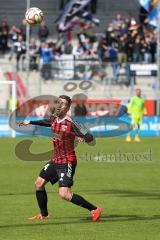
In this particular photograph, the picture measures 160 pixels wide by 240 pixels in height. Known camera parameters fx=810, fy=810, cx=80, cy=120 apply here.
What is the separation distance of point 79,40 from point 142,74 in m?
3.88

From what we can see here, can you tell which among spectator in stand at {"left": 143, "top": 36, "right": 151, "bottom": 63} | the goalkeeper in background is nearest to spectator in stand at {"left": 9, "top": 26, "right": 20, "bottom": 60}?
spectator in stand at {"left": 143, "top": 36, "right": 151, "bottom": 63}

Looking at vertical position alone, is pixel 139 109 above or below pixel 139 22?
below

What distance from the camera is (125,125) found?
121 feet

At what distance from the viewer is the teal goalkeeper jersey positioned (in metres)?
33.8

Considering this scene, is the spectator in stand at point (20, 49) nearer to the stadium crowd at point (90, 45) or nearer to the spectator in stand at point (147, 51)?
the stadium crowd at point (90, 45)

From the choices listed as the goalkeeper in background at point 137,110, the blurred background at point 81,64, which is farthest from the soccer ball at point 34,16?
the blurred background at point 81,64

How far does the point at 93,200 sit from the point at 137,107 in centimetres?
1846

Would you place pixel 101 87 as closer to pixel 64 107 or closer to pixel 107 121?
pixel 107 121

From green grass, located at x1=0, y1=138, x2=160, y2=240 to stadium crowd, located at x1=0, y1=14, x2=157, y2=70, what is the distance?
12.6 m

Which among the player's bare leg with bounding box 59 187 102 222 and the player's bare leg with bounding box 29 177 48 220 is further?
the player's bare leg with bounding box 29 177 48 220

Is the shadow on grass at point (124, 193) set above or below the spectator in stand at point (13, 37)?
below

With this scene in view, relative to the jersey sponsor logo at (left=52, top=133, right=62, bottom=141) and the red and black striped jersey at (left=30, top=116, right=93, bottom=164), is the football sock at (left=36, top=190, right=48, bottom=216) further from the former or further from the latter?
the jersey sponsor logo at (left=52, top=133, right=62, bottom=141)

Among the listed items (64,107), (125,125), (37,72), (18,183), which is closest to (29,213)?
(64,107)

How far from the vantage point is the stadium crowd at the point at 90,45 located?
130 ft
